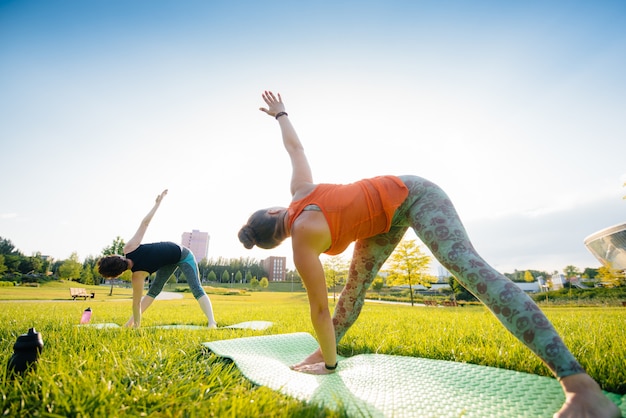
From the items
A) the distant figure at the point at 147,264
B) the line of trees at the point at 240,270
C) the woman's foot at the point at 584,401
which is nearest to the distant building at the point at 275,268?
the line of trees at the point at 240,270

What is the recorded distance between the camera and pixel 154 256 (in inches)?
188

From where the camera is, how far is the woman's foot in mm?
1258

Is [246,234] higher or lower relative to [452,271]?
higher

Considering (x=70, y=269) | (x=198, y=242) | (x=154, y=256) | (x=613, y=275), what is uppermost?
(x=198, y=242)

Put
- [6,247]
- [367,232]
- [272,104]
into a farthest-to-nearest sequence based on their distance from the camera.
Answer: [6,247] → [272,104] → [367,232]

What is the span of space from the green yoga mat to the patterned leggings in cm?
35

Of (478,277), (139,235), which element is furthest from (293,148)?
(139,235)

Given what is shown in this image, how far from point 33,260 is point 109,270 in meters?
63.8

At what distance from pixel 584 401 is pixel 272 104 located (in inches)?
115

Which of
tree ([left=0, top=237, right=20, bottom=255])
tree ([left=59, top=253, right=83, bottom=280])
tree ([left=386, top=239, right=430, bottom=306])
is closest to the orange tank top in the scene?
tree ([left=386, top=239, right=430, bottom=306])

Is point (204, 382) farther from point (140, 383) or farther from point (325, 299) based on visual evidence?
point (325, 299)

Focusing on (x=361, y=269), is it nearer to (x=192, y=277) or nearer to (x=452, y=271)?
(x=452, y=271)

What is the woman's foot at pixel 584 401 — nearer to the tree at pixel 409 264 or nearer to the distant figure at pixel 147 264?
the distant figure at pixel 147 264

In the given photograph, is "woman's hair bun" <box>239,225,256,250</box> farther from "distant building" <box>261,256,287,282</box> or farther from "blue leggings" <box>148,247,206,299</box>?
"distant building" <box>261,256,287,282</box>
